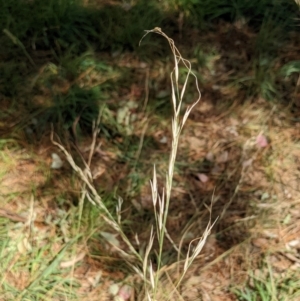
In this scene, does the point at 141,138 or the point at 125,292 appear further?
the point at 141,138

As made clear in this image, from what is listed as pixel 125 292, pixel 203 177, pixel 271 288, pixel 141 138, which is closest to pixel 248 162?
pixel 203 177

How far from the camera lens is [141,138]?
2715mm

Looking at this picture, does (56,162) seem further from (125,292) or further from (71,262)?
(125,292)

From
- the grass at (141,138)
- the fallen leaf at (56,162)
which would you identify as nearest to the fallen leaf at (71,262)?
the grass at (141,138)

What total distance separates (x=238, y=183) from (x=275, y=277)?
1.60 feet

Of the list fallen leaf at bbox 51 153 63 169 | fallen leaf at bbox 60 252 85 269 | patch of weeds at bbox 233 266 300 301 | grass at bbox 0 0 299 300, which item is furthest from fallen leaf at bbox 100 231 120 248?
patch of weeds at bbox 233 266 300 301

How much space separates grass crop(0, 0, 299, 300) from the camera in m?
2.27

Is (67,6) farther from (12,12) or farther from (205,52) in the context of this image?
(205,52)

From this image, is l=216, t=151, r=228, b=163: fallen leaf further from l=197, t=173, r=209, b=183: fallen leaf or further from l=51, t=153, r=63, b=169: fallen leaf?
l=51, t=153, r=63, b=169: fallen leaf

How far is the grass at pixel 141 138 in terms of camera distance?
89.5 inches

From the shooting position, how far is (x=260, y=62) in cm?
302

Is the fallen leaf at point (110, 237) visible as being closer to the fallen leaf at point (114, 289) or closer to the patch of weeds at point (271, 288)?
the fallen leaf at point (114, 289)

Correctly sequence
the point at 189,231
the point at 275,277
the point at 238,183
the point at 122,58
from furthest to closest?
the point at 122,58, the point at 238,183, the point at 189,231, the point at 275,277

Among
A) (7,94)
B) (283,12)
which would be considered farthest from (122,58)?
(283,12)
